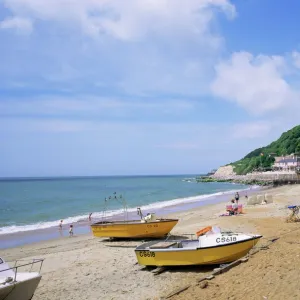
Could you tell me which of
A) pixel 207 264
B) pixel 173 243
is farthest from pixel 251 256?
pixel 173 243

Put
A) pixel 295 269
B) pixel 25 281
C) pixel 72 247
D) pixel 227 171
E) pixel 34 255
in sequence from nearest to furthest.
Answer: pixel 25 281 < pixel 295 269 < pixel 34 255 < pixel 72 247 < pixel 227 171

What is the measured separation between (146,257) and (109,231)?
7.62 metres

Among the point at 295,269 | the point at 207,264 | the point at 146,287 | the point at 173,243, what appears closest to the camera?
the point at 295,269

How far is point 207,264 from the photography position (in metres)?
12.6

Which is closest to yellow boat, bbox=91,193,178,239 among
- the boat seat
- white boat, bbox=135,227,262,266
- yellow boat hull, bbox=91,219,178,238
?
yellow boat hull, bbox=91,219,178,238

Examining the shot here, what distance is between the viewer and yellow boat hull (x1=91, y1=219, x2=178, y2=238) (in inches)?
781

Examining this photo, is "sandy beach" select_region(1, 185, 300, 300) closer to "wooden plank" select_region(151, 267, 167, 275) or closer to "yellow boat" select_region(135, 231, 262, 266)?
"wooden plank" select_region(151, 267, 167, 275)

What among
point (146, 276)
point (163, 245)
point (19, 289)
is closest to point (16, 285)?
point (19, 289)

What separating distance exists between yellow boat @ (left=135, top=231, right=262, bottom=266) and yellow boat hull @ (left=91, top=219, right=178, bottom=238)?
6.53 meters

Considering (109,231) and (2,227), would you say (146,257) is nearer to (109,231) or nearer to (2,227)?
(109,231)

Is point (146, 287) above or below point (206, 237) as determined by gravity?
below

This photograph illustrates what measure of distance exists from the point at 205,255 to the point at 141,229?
7857mm

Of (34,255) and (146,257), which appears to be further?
(34,255)

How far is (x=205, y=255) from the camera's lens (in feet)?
41.0
